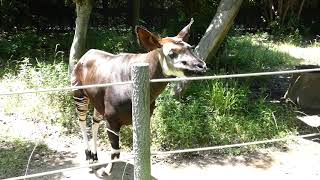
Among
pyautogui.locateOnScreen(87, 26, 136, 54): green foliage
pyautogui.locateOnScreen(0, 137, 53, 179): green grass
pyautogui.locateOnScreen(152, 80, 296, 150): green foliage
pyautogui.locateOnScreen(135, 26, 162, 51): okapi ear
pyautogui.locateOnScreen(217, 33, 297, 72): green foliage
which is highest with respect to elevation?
pyautogui.locateOnScreen(135, 26, 162, 51): okapi ear

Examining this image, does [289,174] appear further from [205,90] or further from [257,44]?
[257,44]

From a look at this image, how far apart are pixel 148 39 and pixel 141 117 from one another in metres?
1.30

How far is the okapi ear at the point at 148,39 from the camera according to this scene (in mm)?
3841

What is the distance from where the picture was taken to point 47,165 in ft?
17.9

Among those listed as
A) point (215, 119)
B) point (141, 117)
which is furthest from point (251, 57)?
point (141, 117)

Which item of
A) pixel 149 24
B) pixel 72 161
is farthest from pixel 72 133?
pixel 149 24

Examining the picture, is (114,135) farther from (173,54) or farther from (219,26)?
(219,26)

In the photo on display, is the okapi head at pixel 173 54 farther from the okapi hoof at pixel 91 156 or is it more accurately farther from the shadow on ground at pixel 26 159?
the shadow on ground at pixel 26 159

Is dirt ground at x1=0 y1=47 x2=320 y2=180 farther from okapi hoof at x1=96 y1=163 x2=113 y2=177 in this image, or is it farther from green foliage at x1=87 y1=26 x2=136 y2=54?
green foliage at x1=87 y1=26 x2=136 y2=54

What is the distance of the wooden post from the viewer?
106 inches

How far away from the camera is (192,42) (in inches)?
348

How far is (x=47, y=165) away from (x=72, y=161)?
29 centimetres

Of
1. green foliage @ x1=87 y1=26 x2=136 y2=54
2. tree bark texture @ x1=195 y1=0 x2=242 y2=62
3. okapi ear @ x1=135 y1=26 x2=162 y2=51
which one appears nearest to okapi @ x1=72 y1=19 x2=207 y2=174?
okapi ear @ x1=135 y1=26 x2=162 y2=51

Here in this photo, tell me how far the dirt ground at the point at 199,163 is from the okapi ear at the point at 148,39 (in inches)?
66.1
